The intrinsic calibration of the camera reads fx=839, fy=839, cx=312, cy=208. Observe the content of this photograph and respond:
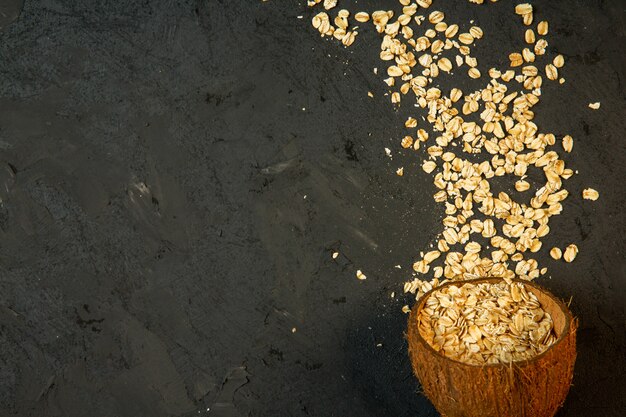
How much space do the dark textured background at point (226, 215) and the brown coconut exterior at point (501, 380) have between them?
23 centimetres

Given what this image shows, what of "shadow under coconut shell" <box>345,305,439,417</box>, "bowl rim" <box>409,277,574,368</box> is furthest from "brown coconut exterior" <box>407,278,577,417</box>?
"shadow under coconut shell" <box>345,305,439,417</box>

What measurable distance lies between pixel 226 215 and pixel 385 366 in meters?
0.43

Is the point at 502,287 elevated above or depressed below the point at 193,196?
above

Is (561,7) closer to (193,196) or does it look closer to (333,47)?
(333,47)

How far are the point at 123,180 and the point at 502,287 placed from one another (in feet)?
2.46

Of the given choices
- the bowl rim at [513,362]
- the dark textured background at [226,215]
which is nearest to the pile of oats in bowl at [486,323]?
the bowl rim at [513,362]

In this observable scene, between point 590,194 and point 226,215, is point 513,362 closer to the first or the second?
point 590,194

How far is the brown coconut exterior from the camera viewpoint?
4.34ft

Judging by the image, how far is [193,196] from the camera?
1637 millimetres

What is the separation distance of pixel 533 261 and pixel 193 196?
0.66m

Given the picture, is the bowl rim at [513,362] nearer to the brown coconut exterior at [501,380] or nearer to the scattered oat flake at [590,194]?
the brown coconut exterior at [501,380]

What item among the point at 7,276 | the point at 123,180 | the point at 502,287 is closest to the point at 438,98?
the point at 502,287

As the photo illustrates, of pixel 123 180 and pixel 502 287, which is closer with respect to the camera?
pixel 502 287

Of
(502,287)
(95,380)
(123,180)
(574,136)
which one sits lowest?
(95,380)
